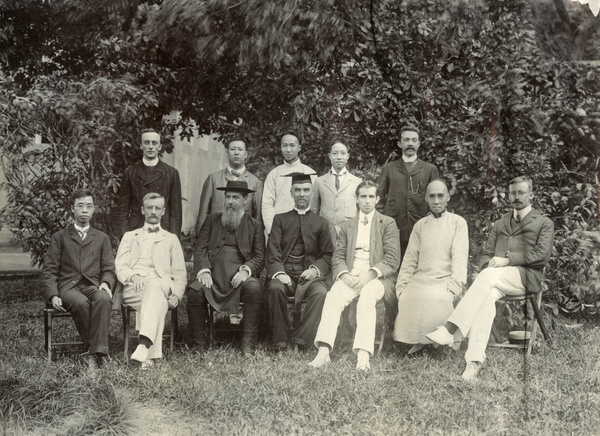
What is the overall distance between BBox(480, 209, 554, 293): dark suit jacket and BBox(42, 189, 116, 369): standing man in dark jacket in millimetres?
3021

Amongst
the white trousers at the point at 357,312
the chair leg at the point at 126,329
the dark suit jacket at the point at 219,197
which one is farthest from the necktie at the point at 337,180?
the chair leg at the point at 126,329

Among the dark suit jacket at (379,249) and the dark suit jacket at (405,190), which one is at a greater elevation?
the dark suit jacket at (405,190)

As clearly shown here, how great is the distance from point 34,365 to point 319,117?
3.24 metres

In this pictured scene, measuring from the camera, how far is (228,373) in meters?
4.40

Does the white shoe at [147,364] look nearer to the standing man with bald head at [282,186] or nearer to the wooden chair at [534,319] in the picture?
the standing man with bald head at [282,186]

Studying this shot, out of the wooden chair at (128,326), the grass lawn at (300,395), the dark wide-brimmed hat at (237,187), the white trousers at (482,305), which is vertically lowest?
the grass lawn at (300,395)

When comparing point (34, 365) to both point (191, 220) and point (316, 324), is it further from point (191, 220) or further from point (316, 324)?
point (191, 220)

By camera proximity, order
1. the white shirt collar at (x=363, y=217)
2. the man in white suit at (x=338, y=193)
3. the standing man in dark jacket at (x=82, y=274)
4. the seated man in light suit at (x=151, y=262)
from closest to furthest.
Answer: the standing man in dark jacket at (x=82, y=274) < the seated man in light suit at (x=151, y=262) < the white shirt collar at (x=363, y=217) < the man in white suit at (x=338, y=193)

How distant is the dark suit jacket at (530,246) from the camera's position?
4.77 m

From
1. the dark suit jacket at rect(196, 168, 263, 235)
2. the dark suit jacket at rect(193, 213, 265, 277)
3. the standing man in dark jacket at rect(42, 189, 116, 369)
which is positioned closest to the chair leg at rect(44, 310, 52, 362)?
the standing man in dark jacket at rect(42, 189, 116, 369)

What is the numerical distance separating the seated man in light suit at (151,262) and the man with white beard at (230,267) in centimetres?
17

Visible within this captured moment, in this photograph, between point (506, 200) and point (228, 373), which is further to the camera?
point (506, 200)

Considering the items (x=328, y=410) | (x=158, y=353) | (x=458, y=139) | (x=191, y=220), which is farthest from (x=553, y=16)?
(x=191, y=220)

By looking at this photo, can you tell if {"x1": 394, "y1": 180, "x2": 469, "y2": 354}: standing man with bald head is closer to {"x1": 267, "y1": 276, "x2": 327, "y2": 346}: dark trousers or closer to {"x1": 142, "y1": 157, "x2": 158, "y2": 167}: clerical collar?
{"x1": 267, "y1": 276, "x2": 327, "y2": 346}: dark trousers
